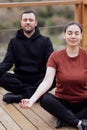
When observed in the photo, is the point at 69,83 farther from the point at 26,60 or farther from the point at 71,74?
the point at 26,60

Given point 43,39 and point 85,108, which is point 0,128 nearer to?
point 85,108

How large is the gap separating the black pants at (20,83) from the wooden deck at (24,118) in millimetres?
199

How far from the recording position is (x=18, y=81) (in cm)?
398

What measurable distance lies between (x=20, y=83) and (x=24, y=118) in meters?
0.58

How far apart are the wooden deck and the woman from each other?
0.15m

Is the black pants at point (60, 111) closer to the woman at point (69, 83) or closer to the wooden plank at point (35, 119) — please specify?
the woman at point (69, 83)

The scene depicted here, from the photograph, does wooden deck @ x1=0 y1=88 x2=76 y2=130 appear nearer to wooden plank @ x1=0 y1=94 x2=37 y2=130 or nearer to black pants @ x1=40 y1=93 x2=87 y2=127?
wooden plank @ x1=0 y1=94 x2=37 y2=130

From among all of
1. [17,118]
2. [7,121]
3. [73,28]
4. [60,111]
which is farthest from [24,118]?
[73,28]

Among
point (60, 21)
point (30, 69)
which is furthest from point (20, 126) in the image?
point (60, 21)

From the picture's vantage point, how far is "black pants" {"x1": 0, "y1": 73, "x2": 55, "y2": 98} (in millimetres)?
3950

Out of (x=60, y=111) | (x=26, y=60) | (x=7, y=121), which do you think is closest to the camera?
(x=60, y=111)

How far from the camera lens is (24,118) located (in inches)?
137

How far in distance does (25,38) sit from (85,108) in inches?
42.9

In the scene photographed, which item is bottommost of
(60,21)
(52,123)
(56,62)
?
(60,21)
